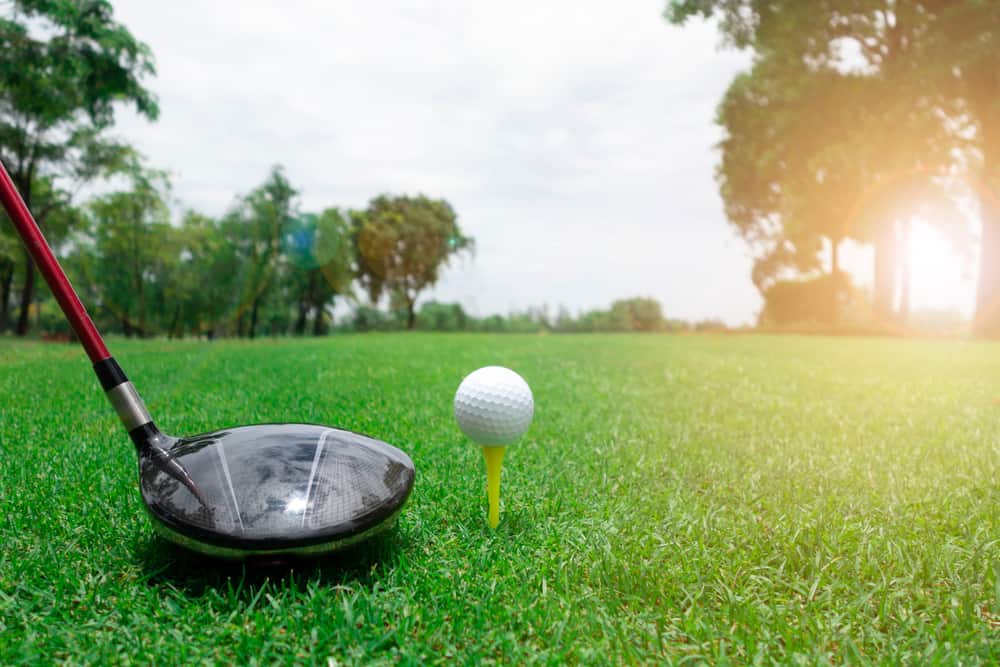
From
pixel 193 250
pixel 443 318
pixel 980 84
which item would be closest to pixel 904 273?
pixel 980 84

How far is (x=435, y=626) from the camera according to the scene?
185 cm

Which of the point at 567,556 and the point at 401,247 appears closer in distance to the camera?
the point at 567,556

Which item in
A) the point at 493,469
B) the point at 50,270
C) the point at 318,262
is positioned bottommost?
the point at 493,469

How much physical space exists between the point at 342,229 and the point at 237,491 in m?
39.0

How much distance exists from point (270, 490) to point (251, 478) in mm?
86

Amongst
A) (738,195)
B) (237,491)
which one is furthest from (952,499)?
(738,195)

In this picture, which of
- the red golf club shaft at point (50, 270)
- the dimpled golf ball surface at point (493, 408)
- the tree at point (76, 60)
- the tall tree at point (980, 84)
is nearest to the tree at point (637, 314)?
the tall tree at point (980, 84)

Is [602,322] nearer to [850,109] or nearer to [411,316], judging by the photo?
[850,109]

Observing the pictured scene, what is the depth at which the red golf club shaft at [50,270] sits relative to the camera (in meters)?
2.21

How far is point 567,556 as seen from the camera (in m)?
2.33

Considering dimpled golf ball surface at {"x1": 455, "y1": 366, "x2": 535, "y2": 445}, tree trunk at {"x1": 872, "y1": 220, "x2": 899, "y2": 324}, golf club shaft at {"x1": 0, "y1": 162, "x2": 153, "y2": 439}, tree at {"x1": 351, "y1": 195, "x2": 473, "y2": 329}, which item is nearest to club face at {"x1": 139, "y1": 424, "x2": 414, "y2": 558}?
golf club shaft at {"x1": 0, "y1": 162, "x2": 153, "y2": 439}

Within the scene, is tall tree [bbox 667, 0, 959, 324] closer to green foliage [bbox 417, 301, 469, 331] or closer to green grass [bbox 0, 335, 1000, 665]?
green grass [bbox 0, 335, 1000, 665]

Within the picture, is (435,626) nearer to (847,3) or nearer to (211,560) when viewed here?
(211,560)

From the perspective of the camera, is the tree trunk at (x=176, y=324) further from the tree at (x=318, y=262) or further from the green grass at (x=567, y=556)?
the green grass at (x=567, y=556)
